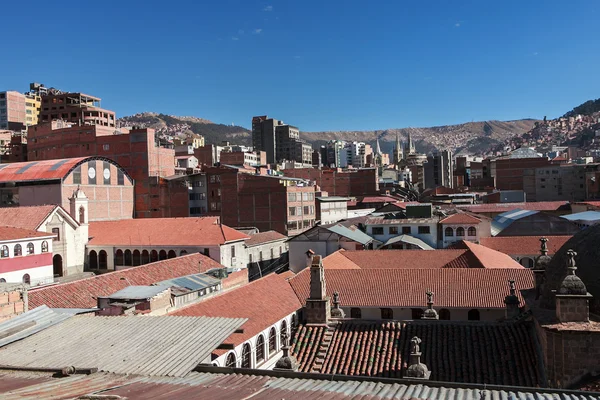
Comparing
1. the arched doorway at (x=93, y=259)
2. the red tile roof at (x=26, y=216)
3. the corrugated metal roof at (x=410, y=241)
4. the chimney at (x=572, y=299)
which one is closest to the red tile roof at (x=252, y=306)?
the chimney at (x=572, y=299)

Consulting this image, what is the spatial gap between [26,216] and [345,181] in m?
83.9

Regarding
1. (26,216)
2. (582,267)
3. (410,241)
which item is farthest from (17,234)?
(582,267)

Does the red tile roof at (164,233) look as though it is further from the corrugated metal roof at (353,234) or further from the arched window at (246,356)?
the arched window at (246,356)

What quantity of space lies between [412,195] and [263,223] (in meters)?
63.1

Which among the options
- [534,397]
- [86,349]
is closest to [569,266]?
[534,397]

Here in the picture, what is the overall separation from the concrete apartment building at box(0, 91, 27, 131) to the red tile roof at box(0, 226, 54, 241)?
363 ft

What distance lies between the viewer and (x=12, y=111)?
13675cm

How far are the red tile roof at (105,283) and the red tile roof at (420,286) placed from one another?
394 inches

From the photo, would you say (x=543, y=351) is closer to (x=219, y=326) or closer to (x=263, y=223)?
(x=219, y=326)

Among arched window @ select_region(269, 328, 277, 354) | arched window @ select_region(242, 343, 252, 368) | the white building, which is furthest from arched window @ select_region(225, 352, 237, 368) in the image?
the white building

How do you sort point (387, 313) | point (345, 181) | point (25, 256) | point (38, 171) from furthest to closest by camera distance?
1. point (345, 181)
2. point (38, 171)
3. point (25, 256)
4. point (387, 313)

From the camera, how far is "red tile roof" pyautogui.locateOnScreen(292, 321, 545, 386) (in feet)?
58.5

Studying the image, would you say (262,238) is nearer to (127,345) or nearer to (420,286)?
(420,286)

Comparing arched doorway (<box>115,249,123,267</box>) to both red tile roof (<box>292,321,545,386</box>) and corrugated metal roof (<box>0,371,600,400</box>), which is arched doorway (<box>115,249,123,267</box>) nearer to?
red tile roof (<box>292,321,545,386</box>)
